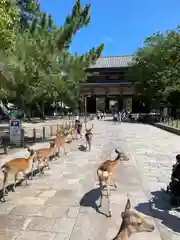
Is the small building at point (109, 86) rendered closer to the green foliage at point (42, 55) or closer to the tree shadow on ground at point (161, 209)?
the green foliage at point (42, 55)

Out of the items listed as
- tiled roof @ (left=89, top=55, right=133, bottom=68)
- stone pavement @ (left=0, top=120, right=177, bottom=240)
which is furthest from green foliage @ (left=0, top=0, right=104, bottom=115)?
tiled roof @ (left=89, top=55, right=133, bottom=68)

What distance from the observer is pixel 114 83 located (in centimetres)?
6394

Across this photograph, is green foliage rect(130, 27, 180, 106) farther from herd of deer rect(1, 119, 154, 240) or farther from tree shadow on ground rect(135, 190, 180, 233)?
tree shadow on ground rect(135, 190, 180, 233)

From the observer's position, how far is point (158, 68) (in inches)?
1592

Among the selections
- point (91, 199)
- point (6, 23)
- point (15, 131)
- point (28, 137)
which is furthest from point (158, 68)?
point (91, 199)

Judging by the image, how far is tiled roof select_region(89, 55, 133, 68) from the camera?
67.7 meters

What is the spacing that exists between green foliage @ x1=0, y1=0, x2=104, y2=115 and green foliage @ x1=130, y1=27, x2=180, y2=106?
804 inches

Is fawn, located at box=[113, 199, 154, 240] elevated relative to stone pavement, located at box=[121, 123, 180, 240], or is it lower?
elevated

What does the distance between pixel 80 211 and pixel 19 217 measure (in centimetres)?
109

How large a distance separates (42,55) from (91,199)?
1147 cm

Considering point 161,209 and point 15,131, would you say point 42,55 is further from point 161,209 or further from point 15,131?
point 161,209

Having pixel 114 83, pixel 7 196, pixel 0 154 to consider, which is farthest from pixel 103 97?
pixel 7 196

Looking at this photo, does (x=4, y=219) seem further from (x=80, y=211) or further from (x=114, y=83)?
(x=114, y=83)

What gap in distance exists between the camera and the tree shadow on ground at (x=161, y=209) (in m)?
5.84
